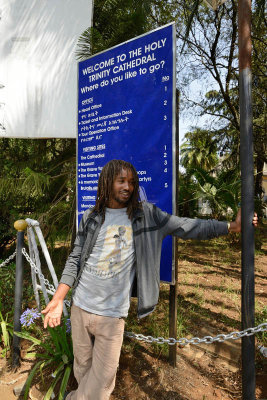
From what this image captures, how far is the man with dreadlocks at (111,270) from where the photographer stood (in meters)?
1.87

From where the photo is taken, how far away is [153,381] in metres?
2.58

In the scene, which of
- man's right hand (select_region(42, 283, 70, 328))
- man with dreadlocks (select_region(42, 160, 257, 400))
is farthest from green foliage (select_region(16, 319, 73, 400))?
man's right hand (select_region(42, 283, 70, 328))

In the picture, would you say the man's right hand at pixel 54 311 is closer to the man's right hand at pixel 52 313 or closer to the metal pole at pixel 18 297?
the man's right hand at pixel 52 313

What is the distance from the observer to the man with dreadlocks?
1868 millimetres

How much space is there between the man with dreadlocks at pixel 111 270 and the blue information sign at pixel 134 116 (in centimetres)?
59

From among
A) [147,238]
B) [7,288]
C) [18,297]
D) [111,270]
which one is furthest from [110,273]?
[7,288]

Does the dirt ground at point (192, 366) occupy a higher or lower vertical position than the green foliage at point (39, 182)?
lower

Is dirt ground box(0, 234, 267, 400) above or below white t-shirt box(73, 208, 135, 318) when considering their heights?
below

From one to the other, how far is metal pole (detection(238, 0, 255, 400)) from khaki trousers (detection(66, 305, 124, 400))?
817 millimetres

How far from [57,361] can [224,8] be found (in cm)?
834

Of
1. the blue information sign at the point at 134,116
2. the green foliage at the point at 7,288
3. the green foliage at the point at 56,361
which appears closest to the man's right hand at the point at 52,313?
the green foliage at the point at 56,361

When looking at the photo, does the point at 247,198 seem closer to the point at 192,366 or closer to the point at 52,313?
the point at 52,313

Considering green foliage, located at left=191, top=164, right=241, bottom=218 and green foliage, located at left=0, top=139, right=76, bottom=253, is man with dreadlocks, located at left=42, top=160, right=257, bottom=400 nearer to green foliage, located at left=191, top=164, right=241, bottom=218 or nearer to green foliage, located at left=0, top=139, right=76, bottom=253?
green foliage, located at left=0, top=139, right=76, bottom=253

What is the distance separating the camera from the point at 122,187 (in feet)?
6.48
